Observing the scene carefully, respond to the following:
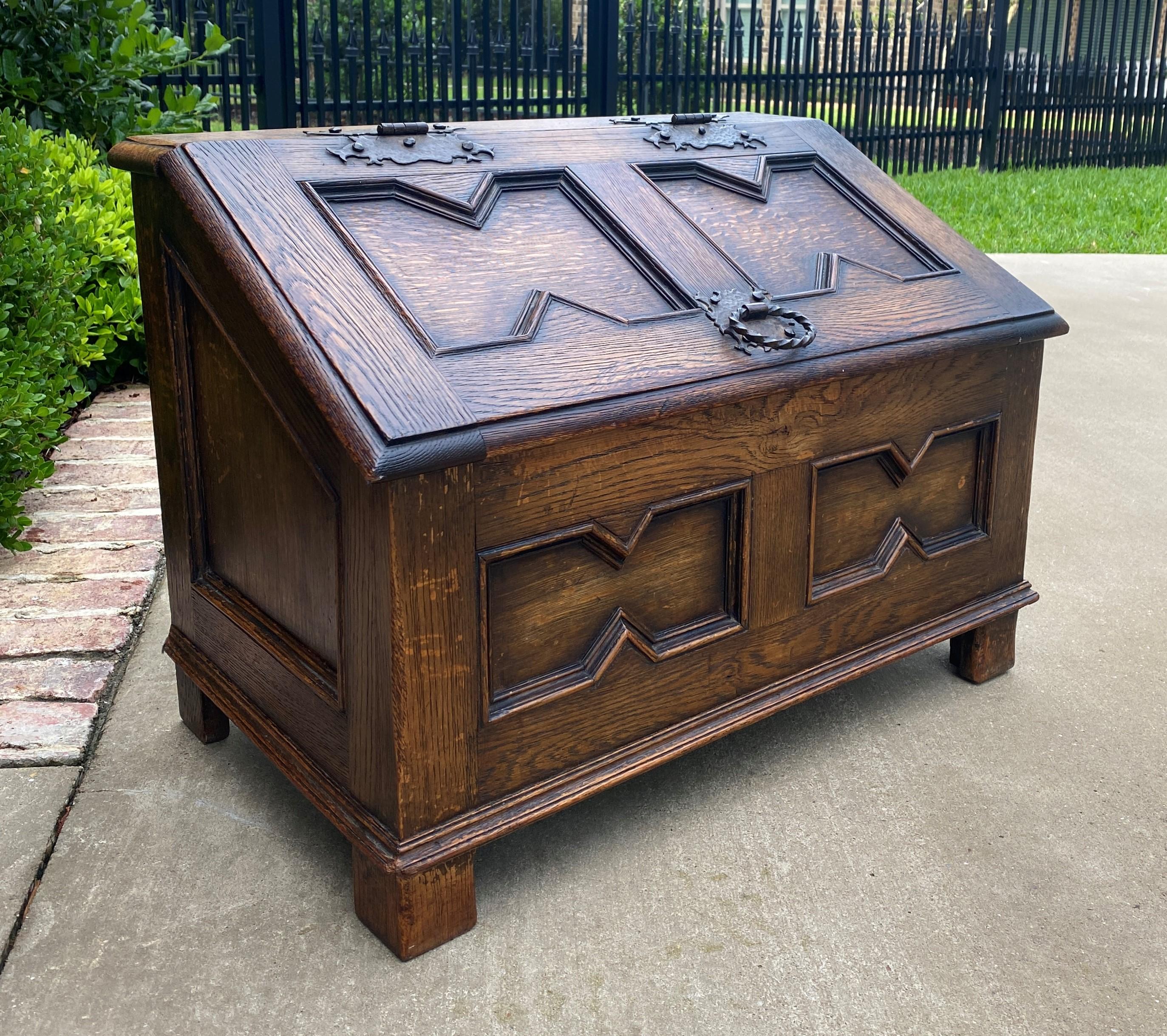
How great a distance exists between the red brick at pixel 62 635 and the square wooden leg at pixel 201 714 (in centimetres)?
36

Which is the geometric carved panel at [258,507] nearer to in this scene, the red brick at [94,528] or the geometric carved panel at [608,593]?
the geometric carved panel at [608,593]

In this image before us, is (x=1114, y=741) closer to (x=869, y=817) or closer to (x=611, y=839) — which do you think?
(x=869, y=817)

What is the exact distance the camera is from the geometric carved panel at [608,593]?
1621 millimetres

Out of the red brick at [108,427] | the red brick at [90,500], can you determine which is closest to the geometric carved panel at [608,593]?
the red brick at [90,500]

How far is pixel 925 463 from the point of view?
2127 mm

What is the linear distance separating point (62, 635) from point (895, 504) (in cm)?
171

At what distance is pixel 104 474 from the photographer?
3342 millimetres

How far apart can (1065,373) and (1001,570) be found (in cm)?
263

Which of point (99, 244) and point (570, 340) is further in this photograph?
point (99, 244)

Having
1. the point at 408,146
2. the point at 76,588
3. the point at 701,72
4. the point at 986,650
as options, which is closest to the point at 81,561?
the point at 76,588

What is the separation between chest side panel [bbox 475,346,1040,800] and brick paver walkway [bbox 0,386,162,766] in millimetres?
966

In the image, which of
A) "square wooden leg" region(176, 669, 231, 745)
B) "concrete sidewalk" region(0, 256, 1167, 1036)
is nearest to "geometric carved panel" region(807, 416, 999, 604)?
"concrete sidewalk" region(0, 256, 1167, 1036)

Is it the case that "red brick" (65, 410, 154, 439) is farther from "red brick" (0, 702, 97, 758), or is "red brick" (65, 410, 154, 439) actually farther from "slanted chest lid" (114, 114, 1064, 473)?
"slanted chest lid" (114, 114, 1064, 473)

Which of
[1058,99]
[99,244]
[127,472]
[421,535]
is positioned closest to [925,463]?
[421,535]
